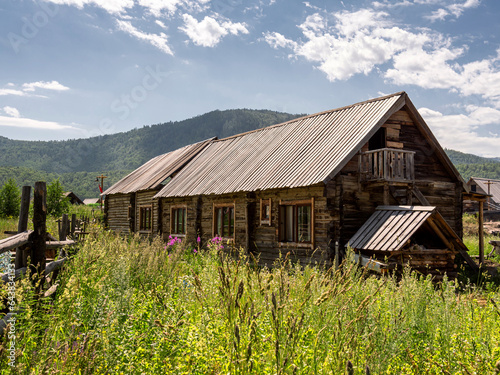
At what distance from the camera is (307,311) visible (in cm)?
375

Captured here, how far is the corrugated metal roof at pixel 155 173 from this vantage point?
911 inches

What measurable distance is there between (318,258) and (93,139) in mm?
185817

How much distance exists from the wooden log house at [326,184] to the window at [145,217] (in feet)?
18.0

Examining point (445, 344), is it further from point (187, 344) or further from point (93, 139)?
point (93, 139)

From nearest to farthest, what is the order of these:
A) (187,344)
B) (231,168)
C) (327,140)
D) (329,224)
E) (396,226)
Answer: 1. (187,344)
2. (396,226)
3. (329,224)
4. (327,140)
5. (231,168)

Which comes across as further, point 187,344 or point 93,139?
point 93,139

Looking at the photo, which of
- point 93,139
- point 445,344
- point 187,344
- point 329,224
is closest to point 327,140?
point 329,224

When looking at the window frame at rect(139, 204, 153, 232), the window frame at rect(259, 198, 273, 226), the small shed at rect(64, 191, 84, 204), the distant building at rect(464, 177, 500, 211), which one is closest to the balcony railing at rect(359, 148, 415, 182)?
the window frame at rect(259, 198, 273, 226)

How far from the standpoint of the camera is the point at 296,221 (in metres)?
14.5

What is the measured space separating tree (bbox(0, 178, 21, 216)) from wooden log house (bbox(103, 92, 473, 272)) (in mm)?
24369

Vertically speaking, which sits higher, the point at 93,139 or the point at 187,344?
the point at 93,139

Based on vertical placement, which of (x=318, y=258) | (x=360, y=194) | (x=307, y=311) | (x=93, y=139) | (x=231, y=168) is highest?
(x=93, y=139)

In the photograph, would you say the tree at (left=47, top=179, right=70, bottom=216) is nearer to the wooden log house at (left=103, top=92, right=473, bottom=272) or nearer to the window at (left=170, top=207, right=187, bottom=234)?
the window at (left=170, top=207, right=187, bottom=234)

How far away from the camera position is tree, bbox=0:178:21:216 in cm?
3644
